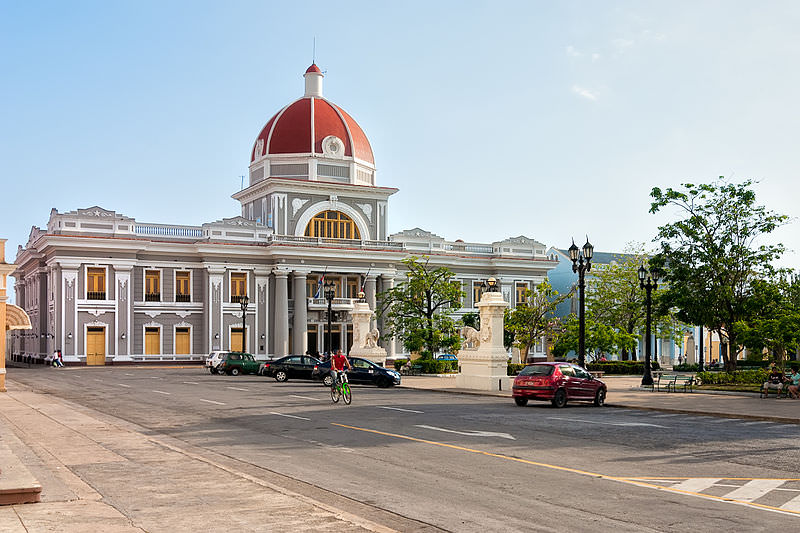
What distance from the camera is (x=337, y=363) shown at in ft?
92.2

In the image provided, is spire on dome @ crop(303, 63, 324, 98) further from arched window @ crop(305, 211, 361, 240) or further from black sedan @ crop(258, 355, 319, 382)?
black sedan @ crop(258, 355, 319, 382)

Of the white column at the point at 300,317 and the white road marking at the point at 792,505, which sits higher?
the white column at the point at 300,317

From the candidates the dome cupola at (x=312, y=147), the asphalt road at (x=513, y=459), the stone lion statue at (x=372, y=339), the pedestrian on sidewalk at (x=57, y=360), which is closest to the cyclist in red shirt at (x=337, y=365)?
the asphalt road at (x=513, y=459)

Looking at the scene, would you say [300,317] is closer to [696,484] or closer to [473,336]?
[473,336]

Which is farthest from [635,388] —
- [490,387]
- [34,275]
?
[34,275]

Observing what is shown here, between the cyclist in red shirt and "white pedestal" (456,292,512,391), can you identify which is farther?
"white pedestal" (456,292,512,391)

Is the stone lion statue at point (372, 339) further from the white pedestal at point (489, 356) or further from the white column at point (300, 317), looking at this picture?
the white column at point (300, 317)

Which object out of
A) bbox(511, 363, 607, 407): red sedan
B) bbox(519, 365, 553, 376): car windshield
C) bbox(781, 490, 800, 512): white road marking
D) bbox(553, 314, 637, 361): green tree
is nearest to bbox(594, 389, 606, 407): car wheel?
bbox(511, 363, 607, 407): red sedan

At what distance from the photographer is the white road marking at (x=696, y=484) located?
1226cm

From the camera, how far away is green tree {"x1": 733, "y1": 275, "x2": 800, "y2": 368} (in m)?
35.5

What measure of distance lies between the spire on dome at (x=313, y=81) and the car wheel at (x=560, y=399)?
63.8m

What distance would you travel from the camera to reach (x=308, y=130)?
7969 cm

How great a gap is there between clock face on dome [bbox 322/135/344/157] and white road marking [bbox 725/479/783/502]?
69050 mm

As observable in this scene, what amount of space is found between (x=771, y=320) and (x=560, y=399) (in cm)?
1407
